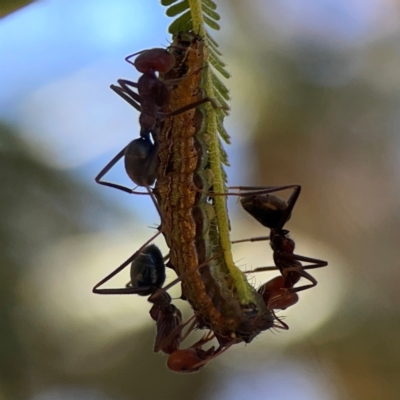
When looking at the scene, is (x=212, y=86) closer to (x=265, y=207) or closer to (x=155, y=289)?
(x=265, y=207)

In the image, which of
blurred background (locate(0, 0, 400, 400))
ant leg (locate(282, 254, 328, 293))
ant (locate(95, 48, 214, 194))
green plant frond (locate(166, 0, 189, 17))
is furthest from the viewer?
blurred background (locate(0, 0, 400, 400))

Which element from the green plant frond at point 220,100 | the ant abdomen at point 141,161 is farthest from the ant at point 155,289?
the green plant frond at point 220,100

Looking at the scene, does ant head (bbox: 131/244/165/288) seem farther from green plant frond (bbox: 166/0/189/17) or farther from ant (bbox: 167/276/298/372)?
green plant frond (bbox: 166/0/189/17)

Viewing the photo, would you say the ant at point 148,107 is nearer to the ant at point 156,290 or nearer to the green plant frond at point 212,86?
the green plant frond at point 212,86

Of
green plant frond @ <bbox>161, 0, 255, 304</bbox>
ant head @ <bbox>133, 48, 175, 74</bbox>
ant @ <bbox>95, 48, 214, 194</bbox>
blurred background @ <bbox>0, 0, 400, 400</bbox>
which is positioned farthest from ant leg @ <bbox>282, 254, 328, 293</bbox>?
blurred background @ <bbox>0, 0, 400, 400</bbox>

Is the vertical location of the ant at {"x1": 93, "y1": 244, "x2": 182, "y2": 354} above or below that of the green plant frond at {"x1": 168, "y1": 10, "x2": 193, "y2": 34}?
below

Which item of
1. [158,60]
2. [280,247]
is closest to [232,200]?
[280,247]

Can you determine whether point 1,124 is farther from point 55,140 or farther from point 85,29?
point 85,29
